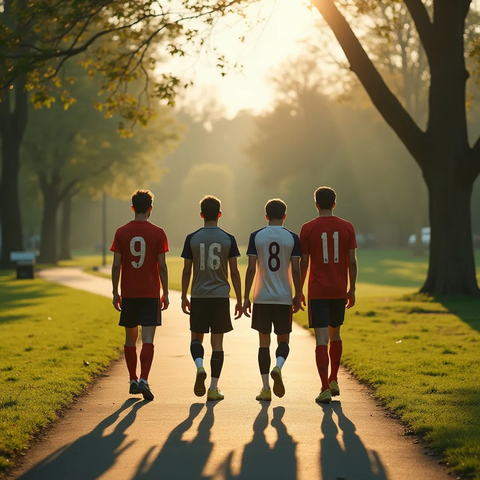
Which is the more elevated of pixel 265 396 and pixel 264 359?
pixel 264 359

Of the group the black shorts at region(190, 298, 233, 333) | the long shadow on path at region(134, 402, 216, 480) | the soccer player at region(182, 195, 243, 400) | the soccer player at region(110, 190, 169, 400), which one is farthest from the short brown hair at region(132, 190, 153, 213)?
the long shadow on path at region(134, 402, 216, 480)

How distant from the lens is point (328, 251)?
26.0 feet

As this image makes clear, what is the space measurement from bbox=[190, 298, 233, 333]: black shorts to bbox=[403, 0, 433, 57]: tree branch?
1355cm

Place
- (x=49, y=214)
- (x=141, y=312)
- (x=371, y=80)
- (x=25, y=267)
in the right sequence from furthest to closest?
(x=49, y=214) < (x=25, y=267) < (x=371, y=80) < (x=141, y=312)

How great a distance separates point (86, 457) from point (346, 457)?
176 centimetres

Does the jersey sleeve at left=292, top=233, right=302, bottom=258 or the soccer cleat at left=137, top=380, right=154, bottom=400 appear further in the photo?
the soccer cleat at left=137, top=380, right=154, bottom=400

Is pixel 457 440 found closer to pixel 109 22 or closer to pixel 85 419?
pixel 85 419

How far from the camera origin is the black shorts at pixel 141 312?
8.10 metres

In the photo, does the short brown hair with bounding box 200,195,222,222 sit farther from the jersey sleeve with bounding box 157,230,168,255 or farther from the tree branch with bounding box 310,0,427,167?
the tree branch with bounding box 310,0,427,167

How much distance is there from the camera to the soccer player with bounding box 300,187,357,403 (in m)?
7.91

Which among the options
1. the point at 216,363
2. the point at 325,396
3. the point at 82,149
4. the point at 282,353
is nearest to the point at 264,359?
the point at 282,353

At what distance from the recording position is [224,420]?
705 cm

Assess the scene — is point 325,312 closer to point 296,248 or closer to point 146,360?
point 296,248

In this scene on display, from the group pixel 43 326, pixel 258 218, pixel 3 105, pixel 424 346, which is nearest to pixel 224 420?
pixel 424 346
